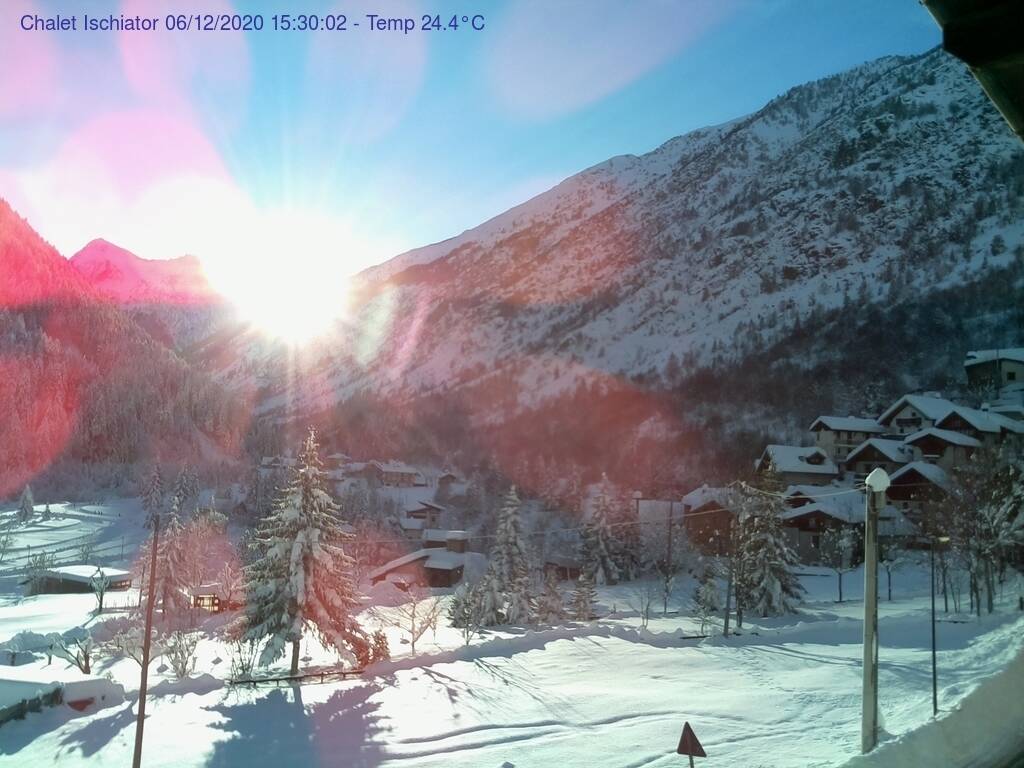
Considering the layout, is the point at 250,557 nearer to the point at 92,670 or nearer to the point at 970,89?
the point at 92,670

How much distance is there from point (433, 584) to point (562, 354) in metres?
121

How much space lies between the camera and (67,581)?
58.1 m

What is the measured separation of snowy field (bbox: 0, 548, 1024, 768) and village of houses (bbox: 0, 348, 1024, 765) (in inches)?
58.9

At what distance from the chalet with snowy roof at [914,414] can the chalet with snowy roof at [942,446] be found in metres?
4.05

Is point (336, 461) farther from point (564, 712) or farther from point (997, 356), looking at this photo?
point (564, 712)

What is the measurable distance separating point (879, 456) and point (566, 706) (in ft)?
165

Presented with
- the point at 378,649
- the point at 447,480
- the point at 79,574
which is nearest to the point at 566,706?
the point at 378,649

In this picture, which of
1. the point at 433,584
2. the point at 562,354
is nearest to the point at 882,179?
the point at 562,354

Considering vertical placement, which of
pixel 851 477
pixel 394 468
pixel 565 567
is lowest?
pixel 565 567

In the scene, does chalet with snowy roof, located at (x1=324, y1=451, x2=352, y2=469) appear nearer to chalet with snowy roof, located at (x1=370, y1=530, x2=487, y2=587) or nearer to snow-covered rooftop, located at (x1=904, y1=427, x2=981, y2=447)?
chalet with snowy roof, located at (x1=370, y1=530, x2=487, y2=587)

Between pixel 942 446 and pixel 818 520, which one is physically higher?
pixel 942 446

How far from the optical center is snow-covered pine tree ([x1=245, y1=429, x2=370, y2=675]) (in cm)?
2528

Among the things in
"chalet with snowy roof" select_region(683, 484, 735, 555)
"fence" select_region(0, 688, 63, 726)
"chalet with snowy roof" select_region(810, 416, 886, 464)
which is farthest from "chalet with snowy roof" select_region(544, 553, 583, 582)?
"fence" select_region(0, 688, 63, 726)

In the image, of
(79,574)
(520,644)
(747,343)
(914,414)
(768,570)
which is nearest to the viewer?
(520,644)
